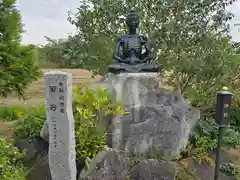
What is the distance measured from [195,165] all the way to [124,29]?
10.6ft

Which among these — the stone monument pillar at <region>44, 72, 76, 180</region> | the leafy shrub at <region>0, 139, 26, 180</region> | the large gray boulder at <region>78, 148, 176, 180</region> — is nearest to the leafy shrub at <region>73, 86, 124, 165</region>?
the large gray boulder at <region>78, 148, 176, 180</region>

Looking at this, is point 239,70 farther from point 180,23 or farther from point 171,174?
point 171,174

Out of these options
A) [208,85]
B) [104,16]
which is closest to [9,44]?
[104,16]

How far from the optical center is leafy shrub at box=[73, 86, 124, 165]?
3674mm

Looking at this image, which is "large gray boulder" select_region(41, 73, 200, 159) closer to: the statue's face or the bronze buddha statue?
the bronze buddha statue

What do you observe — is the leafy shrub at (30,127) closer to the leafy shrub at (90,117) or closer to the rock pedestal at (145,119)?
the leafy shrub at (90,117)

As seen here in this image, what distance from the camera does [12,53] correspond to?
4633mm

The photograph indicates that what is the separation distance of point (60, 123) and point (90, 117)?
764 mm

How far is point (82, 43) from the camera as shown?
610 centimetres

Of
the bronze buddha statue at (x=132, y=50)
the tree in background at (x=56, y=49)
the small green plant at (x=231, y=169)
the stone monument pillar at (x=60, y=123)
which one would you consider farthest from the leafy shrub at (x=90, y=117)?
the tree in background at (x=56, y=49)

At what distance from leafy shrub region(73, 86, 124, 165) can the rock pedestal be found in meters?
0.18

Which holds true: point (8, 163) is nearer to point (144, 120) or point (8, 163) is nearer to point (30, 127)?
point (30, 127)

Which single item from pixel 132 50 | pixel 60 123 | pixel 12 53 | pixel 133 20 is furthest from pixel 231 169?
pixel 12 53

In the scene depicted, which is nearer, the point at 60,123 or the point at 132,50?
the point at 60,123
